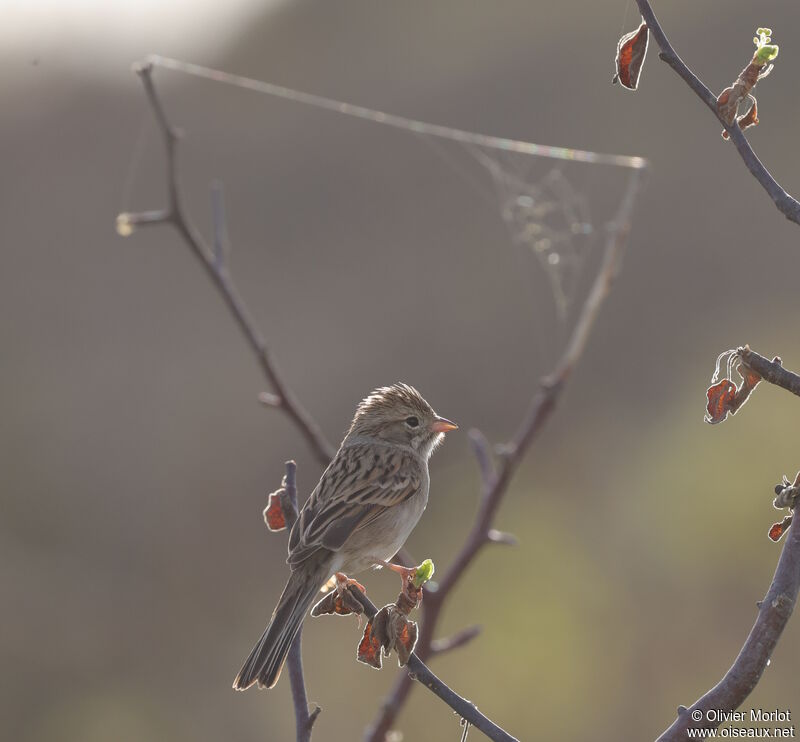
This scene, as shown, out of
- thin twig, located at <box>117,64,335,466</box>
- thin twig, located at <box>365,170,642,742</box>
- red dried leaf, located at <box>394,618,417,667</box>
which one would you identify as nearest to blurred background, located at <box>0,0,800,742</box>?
thin twig, located at <box>117,64,335,466</box>

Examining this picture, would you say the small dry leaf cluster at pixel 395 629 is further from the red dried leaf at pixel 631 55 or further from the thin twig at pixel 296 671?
the red dried leaf at pixel 631 55

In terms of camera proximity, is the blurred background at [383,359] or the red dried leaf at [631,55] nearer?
the red dried leaf at [631,55]

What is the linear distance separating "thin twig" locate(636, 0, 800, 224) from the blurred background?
4473 millimetres

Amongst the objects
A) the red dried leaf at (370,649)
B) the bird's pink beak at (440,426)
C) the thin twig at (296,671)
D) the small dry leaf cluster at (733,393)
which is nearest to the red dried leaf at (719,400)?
the small dry leaf cluster at (733,393)

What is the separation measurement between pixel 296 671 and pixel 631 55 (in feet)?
5.21

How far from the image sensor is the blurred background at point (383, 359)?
9344 millimetres

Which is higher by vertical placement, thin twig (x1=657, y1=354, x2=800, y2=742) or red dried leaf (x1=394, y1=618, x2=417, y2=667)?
red dried leaf (x1=394, y1=618, x2=417, y2=667)

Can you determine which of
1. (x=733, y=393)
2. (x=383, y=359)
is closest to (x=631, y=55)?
(x=733, y=393)

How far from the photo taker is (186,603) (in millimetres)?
11242

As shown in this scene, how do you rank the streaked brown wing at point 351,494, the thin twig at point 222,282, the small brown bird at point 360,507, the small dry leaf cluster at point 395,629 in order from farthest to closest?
the streaked brown wing at point 351,494 < the thin twig at point 222,282 < the small brown bird at point 360,507 < the small dry leaf cluster at point 395,629

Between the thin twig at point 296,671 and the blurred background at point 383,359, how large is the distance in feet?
12.9

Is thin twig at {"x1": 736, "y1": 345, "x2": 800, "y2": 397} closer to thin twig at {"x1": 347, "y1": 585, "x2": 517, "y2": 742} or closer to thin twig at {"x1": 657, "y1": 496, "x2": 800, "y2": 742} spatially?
thin twig at {"x1": 657, "y1": 496, "x2": 800, "y2": 742}

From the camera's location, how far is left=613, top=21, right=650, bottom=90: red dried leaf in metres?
2.30

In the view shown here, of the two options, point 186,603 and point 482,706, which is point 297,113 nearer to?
point 186,603
